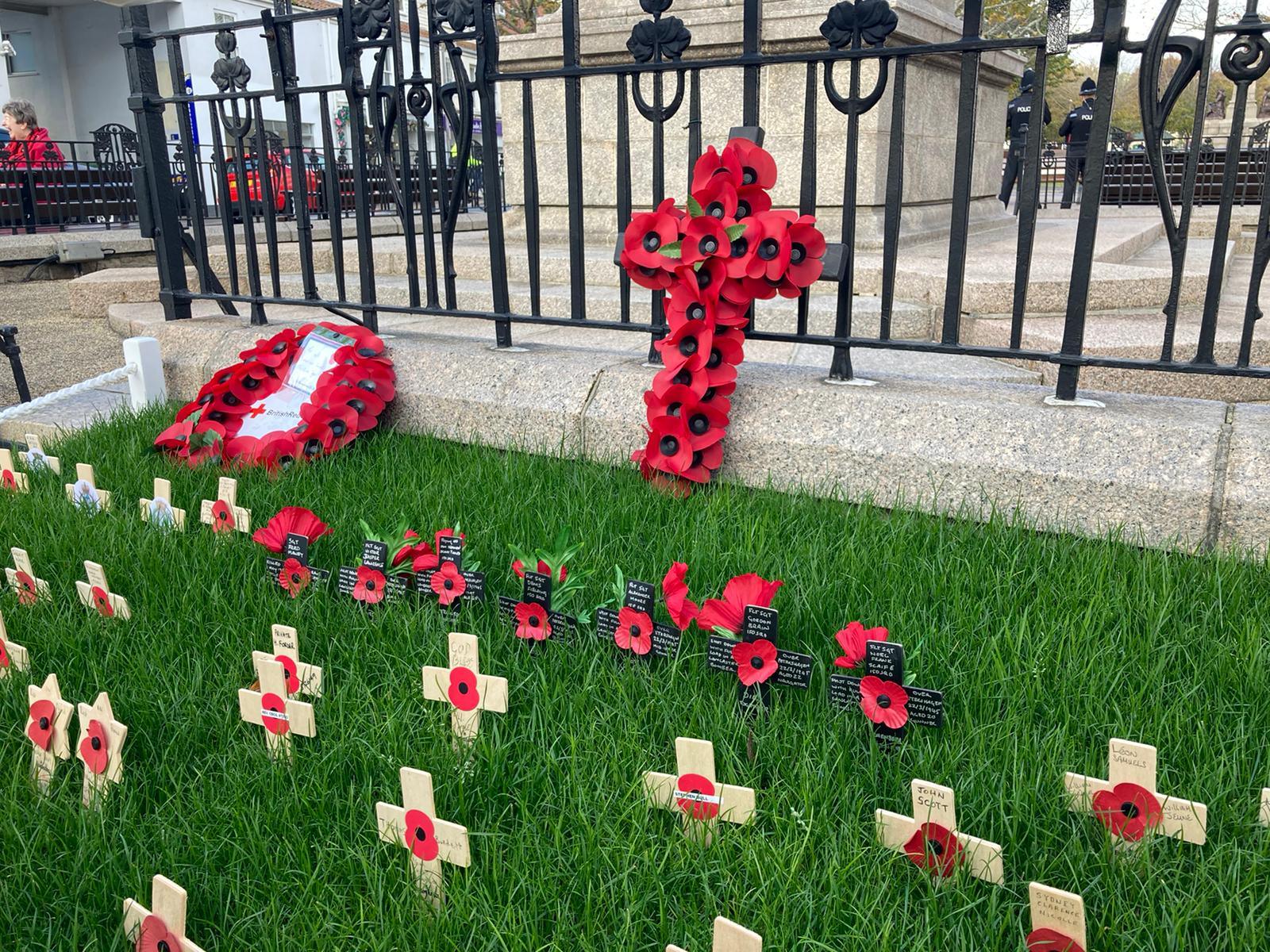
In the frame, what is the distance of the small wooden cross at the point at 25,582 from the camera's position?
2.35 metres

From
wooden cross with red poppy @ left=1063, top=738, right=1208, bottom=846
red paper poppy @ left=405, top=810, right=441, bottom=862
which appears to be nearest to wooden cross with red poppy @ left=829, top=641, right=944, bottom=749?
wooden cross with red poppy @ left=1063, top=738, right=1208, bottom=846

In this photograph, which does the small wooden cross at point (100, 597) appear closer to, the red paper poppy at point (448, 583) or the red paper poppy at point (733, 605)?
the red paper poppy at point (448, 583)

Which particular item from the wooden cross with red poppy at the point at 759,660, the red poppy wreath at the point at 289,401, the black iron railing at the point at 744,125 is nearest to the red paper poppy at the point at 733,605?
the wooden cross with red poppy at the point at 759,660

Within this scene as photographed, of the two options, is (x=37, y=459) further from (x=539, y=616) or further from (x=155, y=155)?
(x=539, y=616)

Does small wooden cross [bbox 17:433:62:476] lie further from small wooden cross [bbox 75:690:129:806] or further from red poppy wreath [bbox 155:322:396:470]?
small wooden cross [bbox 75:690:129:806]

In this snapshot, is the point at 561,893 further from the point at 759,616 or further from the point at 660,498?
the point at 660,498

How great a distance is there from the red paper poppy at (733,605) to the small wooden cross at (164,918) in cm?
97

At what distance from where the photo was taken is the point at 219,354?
4.16 m

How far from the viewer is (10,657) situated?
80.0 inches

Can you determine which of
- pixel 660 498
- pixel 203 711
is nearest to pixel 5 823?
pixel 203 711

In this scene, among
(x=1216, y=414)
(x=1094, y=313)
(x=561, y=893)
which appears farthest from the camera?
(x=1094, y=313)

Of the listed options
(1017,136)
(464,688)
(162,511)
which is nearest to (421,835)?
Result: (464,688)

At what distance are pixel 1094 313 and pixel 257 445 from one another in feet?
12.9

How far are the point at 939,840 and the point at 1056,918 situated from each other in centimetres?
20
